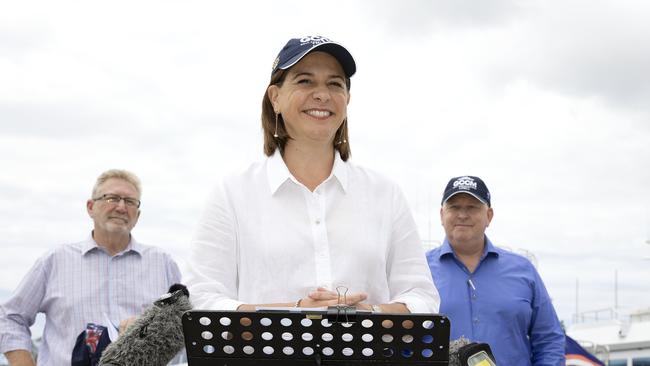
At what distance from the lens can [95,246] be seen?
19.4ft

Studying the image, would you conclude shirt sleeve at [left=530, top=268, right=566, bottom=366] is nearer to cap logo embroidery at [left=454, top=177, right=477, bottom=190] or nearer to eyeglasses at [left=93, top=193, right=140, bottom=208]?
cap logo embroidery at [left=454, top=177, right=477, bottom=190]

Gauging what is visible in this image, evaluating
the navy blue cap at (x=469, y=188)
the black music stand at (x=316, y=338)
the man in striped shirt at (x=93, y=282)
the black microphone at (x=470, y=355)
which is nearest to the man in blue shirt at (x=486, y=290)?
the navy blue cap at (x=469, y=188)

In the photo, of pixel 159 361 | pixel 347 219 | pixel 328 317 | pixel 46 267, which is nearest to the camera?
pixel 328 317

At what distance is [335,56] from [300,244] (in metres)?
0.78

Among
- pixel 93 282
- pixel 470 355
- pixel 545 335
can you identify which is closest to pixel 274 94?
pixel 470 355

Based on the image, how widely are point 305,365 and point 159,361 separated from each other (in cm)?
74

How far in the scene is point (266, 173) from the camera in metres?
3.27

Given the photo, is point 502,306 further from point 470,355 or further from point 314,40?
point 314,40

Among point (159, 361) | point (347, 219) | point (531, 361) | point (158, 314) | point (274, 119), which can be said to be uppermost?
point (274, 119)

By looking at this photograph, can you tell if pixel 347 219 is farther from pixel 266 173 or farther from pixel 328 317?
pixel 328 317

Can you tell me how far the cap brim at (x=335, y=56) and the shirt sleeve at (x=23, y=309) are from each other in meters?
3.41

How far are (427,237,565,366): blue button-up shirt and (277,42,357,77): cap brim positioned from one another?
296 centimetres

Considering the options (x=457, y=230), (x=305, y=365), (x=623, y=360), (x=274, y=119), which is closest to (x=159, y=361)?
(x=305, y=365)

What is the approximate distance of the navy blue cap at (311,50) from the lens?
3.11 meters
